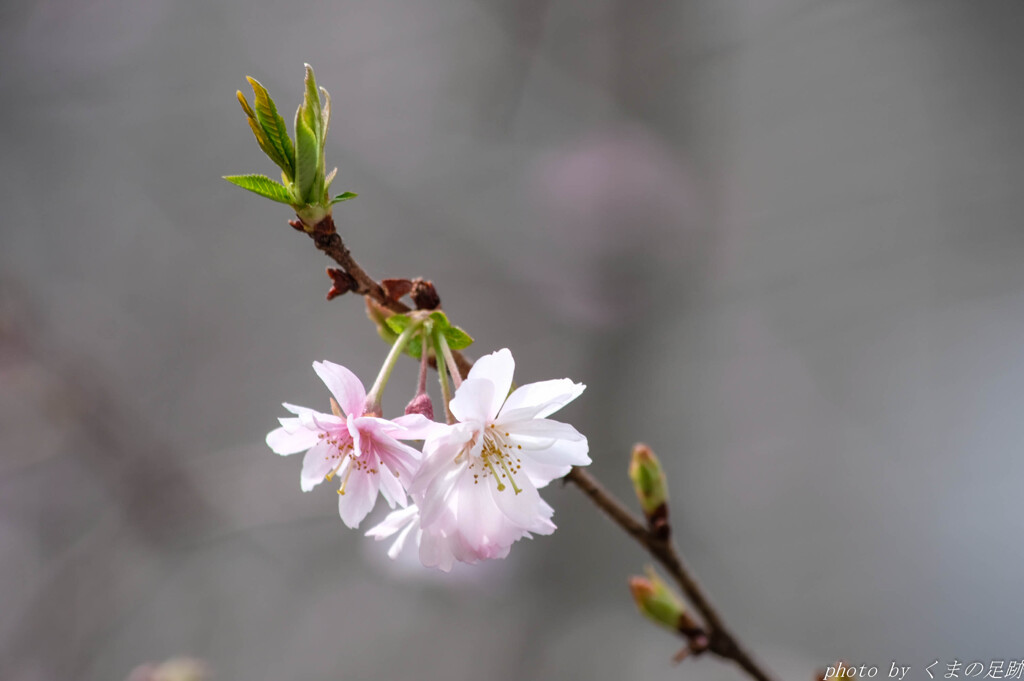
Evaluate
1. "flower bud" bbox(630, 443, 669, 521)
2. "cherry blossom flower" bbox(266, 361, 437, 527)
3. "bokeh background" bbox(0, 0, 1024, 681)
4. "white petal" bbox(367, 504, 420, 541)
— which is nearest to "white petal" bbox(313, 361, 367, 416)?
"cherry blossom flower" bbox(266, 361, 437, 527)

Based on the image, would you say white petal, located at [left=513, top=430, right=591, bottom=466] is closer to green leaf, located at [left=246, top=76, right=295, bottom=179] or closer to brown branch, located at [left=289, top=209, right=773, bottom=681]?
brown branch, located at [left=289, top=209, right=773, bottom=681]

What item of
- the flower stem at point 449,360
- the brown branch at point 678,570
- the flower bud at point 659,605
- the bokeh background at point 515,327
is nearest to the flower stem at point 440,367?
the flower stem at point 449,360

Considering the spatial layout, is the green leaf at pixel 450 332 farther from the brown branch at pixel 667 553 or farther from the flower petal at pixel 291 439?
the flower petal at pixel 291 439

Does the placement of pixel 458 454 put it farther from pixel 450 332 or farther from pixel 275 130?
pixel 275 130

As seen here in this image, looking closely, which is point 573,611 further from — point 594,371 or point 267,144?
point 267,144

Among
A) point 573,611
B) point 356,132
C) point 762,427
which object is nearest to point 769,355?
point 762,427

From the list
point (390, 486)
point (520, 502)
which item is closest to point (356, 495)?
point (390, 486)
